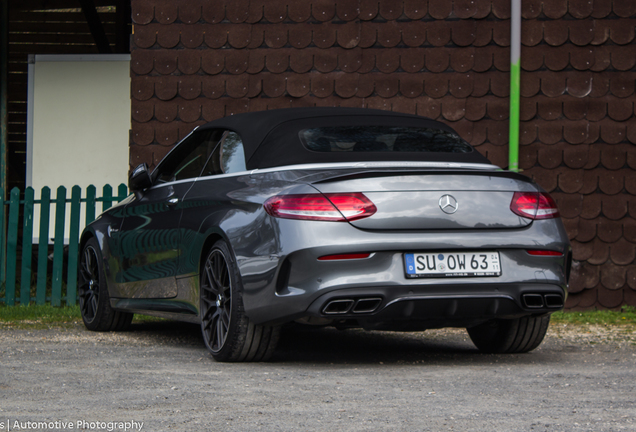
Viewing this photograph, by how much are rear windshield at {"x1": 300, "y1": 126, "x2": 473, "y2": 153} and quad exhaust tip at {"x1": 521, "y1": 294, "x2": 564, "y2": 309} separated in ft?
3.48

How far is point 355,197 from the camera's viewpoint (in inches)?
185

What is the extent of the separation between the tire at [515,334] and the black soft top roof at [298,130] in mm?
987

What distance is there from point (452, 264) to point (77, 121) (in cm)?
650

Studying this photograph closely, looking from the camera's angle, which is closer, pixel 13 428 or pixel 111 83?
pixel 13 428

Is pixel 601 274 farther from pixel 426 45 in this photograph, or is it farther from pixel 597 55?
pixel 426 45

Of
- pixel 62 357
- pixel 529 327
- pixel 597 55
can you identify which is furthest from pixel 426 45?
pixel 62 357

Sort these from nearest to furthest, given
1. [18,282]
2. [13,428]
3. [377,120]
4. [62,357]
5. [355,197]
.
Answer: [13,428]
[355,197]
[62,357]
[377,120]
[18,282]

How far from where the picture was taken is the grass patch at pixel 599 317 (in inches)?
308

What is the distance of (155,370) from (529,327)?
7.32 feet

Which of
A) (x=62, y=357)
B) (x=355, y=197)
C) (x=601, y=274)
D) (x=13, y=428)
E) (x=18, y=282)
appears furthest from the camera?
(x=18, y=282)

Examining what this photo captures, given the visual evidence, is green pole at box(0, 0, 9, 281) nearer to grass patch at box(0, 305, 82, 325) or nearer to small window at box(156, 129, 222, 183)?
grass patch at box(0, 305, 82, 325)

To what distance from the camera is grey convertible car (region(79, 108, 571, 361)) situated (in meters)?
4.69

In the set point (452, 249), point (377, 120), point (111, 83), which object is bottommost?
point (452, 249)

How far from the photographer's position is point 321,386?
4316mm
